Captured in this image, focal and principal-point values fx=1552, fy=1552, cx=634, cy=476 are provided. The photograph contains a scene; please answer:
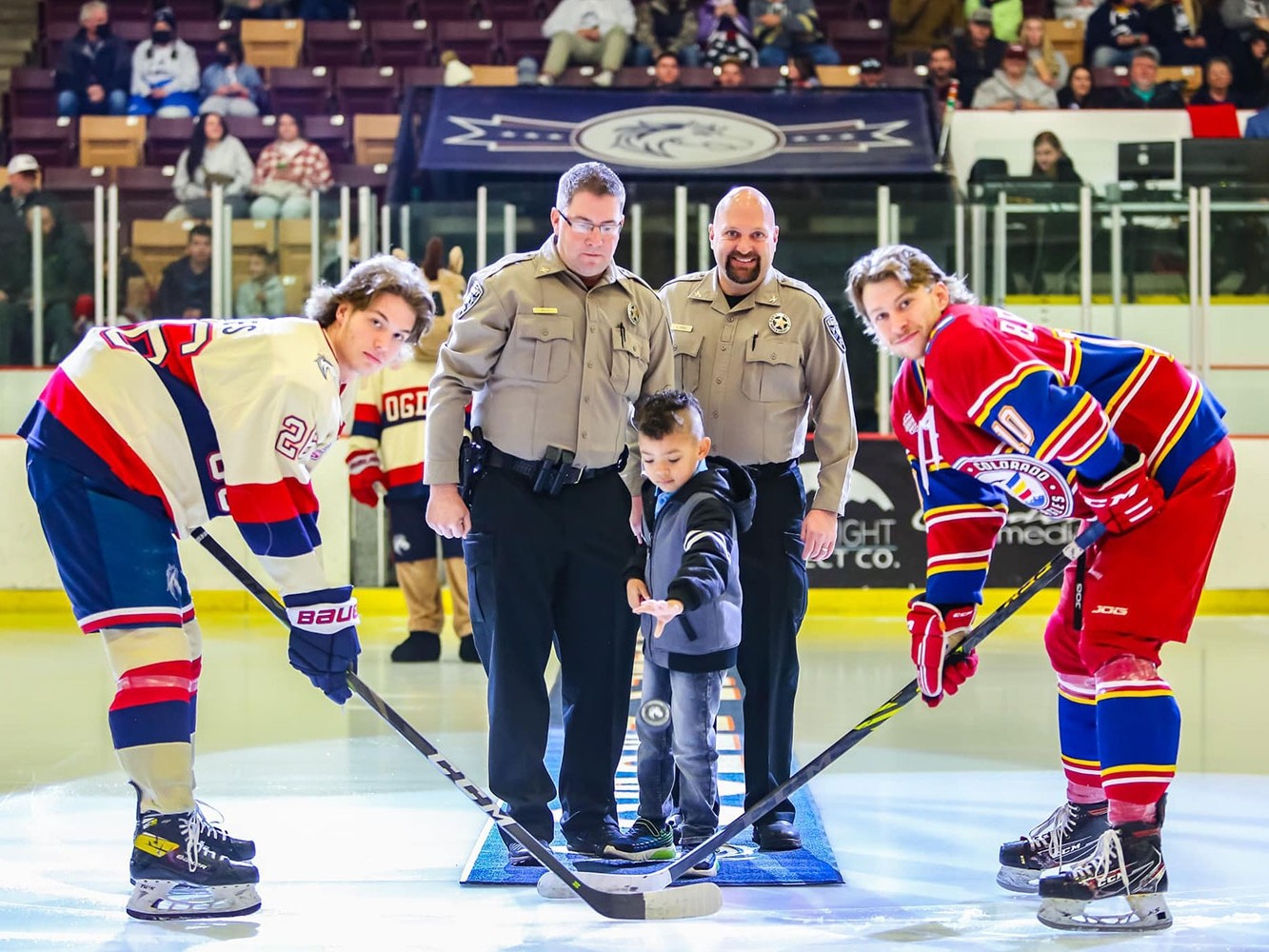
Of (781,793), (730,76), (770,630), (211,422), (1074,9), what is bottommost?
(781,793)

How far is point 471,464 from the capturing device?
11.0ft

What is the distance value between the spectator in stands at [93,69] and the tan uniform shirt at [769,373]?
8.31 metres

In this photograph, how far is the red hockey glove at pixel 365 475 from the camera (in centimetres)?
597

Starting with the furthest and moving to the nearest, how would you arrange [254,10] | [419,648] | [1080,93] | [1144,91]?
[254,10] → [1080,93] → [1144,91] → [419,648]

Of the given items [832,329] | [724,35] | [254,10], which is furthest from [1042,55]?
[832,329]

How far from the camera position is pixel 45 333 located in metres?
7.49

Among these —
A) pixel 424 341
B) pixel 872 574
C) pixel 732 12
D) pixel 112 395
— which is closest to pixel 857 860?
pixel 112 395

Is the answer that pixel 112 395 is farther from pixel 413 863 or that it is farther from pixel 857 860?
pixel 857 860

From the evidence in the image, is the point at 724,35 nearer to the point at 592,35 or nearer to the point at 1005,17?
the point at 592,35

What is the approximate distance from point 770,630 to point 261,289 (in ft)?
15.1

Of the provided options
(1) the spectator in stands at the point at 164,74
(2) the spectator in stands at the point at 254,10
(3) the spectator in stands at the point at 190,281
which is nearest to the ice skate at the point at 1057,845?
(3) the spectator in stands at the point at 190,281

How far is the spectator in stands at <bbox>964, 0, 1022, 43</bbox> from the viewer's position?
432 inches

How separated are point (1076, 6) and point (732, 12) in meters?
2.61

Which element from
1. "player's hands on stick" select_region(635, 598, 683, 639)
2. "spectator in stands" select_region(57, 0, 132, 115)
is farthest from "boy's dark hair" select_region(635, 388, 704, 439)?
"spectator in stands" select_region(57, 0, 132, 115)
